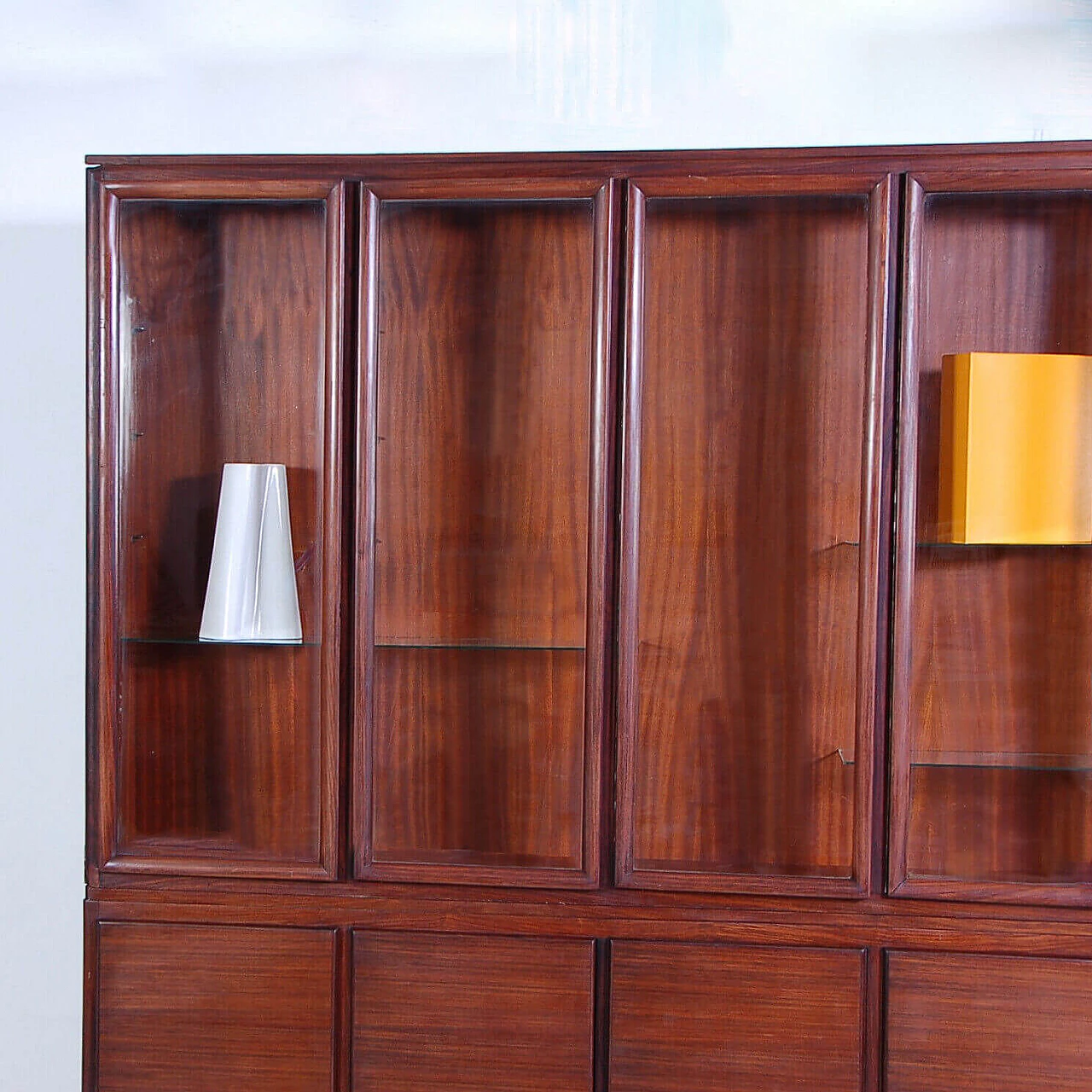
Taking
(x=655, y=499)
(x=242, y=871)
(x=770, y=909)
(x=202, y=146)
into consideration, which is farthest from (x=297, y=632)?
(x=202, y=146)

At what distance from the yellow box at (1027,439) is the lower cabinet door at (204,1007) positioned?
1.02 m

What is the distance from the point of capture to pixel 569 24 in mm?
1749

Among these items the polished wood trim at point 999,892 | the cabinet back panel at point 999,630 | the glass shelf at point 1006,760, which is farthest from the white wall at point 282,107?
the polished wood trim at point 999,892

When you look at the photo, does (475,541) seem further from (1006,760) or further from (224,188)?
(1006,760)

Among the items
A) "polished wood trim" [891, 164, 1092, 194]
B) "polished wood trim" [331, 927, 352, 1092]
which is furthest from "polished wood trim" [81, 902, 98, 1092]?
"polished wood trim" [891, 164, 1092, 194]

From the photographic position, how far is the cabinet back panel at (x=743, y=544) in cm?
142

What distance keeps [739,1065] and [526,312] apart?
100cm

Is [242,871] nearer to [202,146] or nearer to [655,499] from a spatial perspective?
[655,499]

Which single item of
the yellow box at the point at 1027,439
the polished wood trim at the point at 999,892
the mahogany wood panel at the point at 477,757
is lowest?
the polished wood trim at the point at 999,892

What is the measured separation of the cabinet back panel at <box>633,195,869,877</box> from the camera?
1415 millimetres

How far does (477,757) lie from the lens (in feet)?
4.93

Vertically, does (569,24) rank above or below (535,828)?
above

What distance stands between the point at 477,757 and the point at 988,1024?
0.72 metres

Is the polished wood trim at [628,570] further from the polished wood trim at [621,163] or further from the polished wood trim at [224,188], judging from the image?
the polished wood trim at [224,188]
